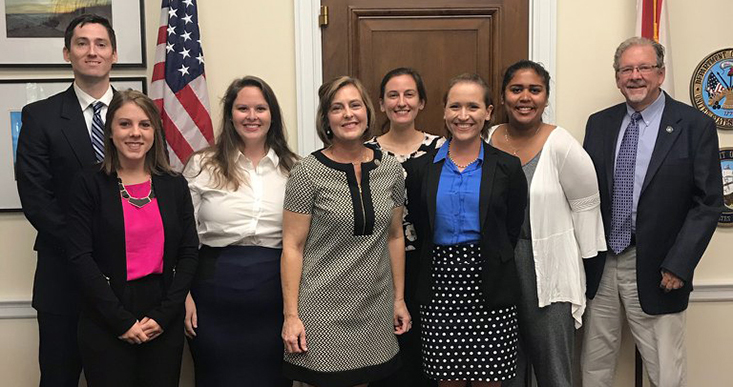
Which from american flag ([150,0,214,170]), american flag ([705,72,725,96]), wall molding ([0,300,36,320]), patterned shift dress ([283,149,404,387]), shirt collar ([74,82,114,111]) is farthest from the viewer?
american flag ([705,72,725,96])

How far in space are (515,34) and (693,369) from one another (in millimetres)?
1902

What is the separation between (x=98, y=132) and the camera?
98.3 inches

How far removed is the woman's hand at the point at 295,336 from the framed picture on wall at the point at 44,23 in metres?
1.68

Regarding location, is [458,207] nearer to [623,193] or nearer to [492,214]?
[492,214]

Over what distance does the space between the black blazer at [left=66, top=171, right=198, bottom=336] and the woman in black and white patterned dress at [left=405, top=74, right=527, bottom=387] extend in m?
0.87

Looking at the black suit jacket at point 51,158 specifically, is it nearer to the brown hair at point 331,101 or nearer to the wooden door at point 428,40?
the brown hair at point 331,101

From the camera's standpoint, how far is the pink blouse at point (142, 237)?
216 centimetres

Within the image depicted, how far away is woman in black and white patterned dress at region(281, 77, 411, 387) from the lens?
7.27 feet

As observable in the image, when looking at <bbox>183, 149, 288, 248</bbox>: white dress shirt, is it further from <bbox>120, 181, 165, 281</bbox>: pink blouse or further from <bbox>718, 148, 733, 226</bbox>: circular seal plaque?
<bbox>718, 148, 733, 226</bbox>: circular seal plaque

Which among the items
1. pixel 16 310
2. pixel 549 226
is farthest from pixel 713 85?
pixel 16 310

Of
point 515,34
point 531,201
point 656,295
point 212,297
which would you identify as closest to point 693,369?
point 656,295

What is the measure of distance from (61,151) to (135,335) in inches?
31.0

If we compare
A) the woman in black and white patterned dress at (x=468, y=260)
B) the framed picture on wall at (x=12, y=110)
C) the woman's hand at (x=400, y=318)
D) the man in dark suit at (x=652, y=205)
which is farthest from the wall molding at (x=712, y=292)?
the framed picture on wall at (x=12, y=110)

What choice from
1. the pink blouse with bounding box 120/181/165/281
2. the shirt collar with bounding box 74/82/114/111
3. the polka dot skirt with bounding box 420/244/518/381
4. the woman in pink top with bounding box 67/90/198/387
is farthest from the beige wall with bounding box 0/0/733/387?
the polka dot skirt with bounding box 420/244/518/381
